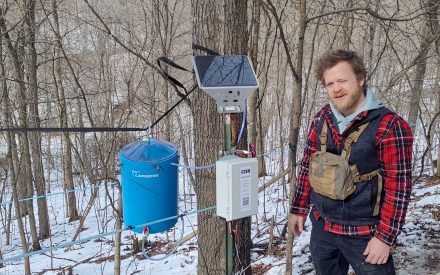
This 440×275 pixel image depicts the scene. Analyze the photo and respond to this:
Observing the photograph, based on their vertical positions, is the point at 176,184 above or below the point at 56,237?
above

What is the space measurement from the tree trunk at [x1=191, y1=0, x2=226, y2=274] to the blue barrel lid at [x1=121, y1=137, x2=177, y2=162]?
0.21 meters

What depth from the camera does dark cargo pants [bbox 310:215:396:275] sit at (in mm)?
1933

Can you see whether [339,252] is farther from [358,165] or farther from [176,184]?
[176,184]

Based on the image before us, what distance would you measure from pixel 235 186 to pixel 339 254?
3.07ft

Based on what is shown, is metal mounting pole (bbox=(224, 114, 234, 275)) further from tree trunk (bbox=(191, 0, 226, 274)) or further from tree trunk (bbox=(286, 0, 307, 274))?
tree trunk (bbox=(286, 0, 307, 274))

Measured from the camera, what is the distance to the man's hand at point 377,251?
1.83m

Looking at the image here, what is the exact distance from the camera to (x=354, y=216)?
6.29 feet

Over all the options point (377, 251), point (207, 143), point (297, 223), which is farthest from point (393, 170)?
point (207, 143)

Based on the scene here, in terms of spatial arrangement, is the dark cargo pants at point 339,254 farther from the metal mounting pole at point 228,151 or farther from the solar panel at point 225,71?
the solar panel at point 225,71

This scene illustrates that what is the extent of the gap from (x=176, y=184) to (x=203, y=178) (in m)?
0.19

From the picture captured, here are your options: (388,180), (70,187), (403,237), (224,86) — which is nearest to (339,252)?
(388,180)

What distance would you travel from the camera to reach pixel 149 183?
222 centimetres

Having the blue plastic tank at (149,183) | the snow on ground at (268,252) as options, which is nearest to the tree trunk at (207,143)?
the blue plastic tank at (149,183)

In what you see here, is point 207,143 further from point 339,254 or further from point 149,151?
point 339,254
